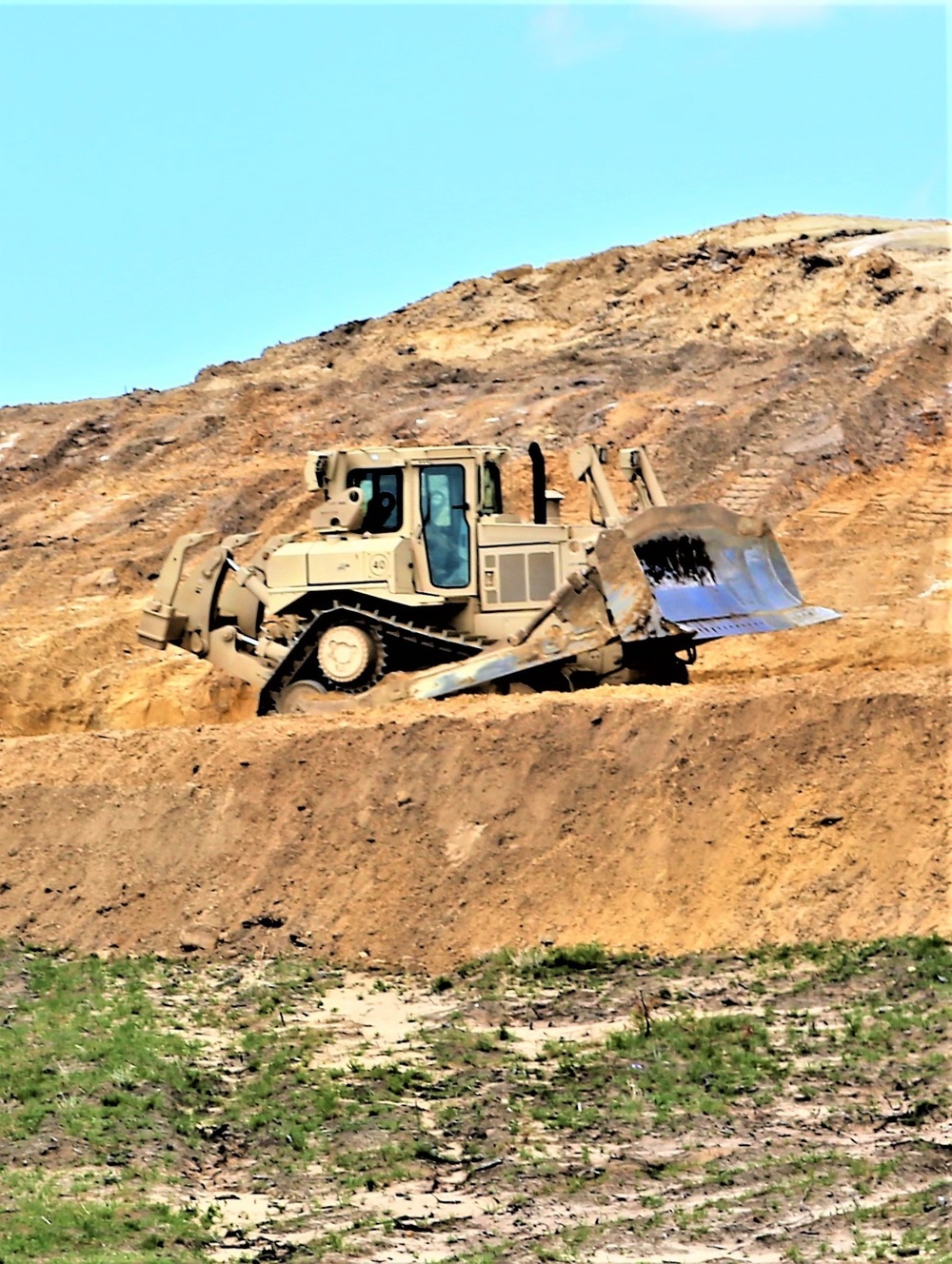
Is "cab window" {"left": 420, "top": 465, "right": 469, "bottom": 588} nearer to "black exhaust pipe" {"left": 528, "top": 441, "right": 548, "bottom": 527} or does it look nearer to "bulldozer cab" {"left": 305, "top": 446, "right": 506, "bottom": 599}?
"bulldozer cab" {"left": 305, "top": 446, "right": 506, "bottom": 599}

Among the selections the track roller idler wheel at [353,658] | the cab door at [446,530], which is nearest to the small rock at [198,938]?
the track roller idler wheel at [353,658]

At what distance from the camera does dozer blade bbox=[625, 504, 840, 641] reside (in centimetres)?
1817

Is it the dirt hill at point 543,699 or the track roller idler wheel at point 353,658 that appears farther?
the track roller idler wheel at point 353,658

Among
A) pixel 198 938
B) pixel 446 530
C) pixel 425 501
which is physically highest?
pixel 425 501

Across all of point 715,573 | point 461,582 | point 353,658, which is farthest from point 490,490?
point 715,573

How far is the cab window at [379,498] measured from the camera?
19.6 m

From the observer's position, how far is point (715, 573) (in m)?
19.0

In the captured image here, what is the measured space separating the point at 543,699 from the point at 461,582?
2664mm

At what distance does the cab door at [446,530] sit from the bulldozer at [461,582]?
12mm

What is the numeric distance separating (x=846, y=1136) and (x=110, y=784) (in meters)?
8.71

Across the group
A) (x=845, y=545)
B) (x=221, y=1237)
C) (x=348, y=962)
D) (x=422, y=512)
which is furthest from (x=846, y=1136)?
(x=845, y=545)

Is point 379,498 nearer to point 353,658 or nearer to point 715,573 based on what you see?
point 353,658

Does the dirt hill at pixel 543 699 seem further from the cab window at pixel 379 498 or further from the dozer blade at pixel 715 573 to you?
the cab window at pixel 379 498

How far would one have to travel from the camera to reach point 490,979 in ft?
45.5
